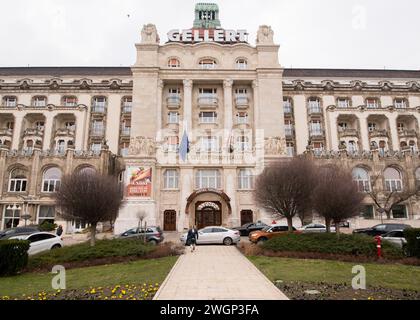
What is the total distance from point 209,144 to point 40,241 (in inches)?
1048

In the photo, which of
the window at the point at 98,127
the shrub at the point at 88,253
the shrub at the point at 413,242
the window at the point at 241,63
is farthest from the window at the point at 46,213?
the shrub at the point at 413,242

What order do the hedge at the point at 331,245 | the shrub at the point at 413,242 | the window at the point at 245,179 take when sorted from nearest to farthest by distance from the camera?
the shrub at the point at 413,242 → the hedge at the point at 331,245 → the window at the point at 245,179

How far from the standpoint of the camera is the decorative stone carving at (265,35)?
45.6m

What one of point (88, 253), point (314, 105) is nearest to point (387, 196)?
point (314, 105)

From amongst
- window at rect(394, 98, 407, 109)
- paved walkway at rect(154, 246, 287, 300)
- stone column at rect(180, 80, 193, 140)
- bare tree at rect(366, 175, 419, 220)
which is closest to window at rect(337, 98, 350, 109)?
window at rect(394, 98, 407, 109)

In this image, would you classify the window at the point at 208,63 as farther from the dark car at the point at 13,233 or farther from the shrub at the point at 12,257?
the shrub at the point at 12,257

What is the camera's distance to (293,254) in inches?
697

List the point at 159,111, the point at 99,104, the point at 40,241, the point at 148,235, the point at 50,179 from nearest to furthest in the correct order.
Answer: the point at 40,241, the point at 148,235, the point at 50,179, the point at 159,111, the point at 99,104

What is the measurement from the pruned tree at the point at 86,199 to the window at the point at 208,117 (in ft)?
84.2

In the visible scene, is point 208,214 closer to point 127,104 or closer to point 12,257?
point 127,104

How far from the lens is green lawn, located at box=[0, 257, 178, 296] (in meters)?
11.2

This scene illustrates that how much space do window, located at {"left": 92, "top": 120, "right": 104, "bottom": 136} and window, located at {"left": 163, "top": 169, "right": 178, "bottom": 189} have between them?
17.0m

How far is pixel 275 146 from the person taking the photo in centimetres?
4094

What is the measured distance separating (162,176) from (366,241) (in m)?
28.0
